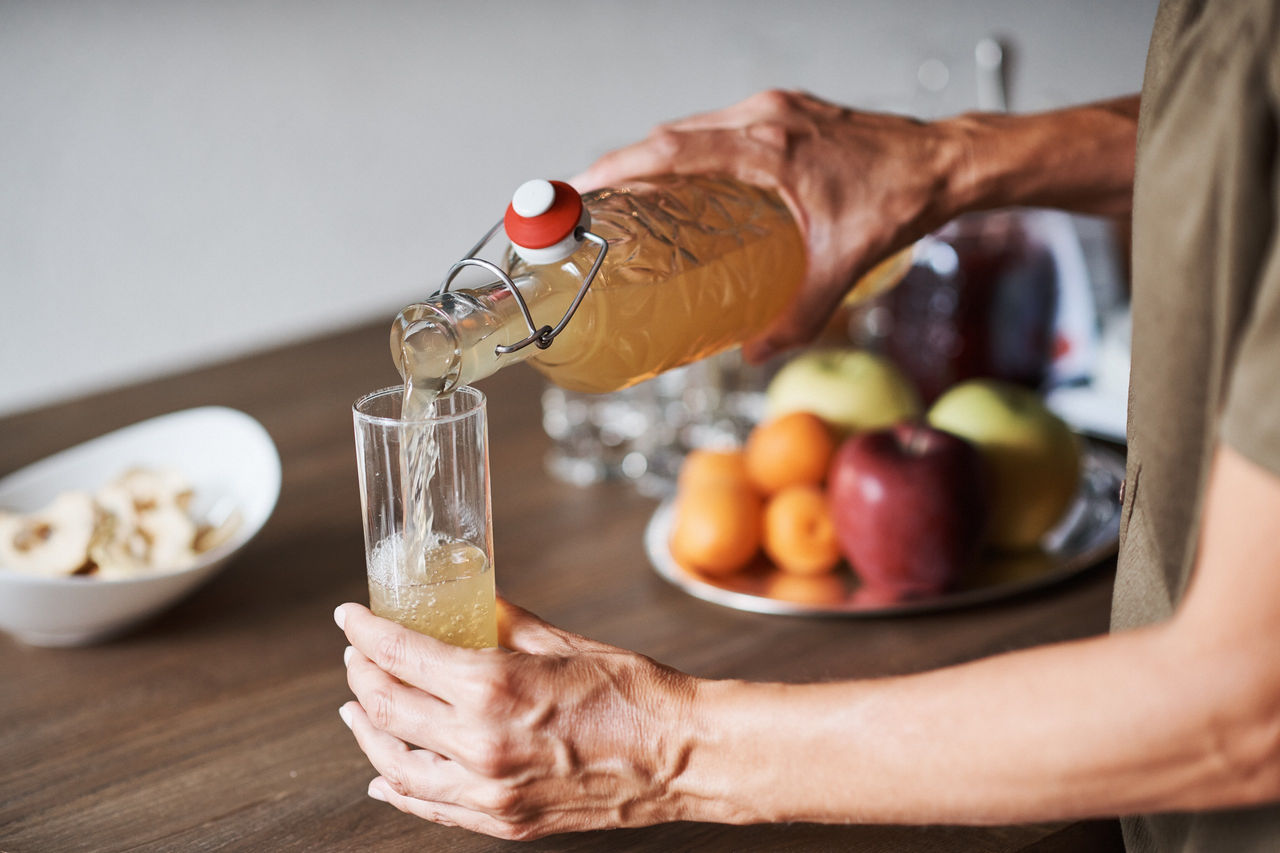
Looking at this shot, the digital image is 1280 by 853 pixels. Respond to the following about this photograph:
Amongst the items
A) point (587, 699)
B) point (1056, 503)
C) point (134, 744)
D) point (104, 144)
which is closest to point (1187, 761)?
point (587, 699)

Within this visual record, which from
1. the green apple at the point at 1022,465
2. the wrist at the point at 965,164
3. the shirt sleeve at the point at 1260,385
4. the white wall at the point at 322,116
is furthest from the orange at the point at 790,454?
the white wall at the point at 322,116

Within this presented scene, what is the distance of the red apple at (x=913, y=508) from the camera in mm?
1153

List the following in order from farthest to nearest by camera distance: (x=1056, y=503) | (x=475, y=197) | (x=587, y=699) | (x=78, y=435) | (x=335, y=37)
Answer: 1. (x=475, y=197)
2. (x=335, y=37)
3. (x=78, y=435)
4. (x=1056, y=503)
5. (x=587, y=699)

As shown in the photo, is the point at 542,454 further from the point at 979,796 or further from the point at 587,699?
the point at 979,796

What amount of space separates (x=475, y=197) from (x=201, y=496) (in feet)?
9.03

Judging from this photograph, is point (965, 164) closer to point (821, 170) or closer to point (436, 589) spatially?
point (821, 170)

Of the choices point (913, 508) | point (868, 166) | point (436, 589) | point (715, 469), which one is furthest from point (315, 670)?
point (868, 166)

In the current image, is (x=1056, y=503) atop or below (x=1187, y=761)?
below

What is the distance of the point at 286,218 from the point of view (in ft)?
12.0

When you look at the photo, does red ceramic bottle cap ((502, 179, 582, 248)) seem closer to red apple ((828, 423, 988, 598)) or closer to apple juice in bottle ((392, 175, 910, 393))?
apple juice in bottle ((392, 175, 910, 393))

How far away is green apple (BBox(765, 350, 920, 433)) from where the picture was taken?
4.53 feet

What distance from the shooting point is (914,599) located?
1.16 meters

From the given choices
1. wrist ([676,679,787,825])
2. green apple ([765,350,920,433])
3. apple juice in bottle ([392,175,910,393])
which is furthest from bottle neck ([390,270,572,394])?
green apple ([765,350,920,433])

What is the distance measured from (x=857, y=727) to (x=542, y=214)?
0.37 m
